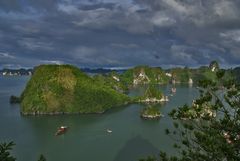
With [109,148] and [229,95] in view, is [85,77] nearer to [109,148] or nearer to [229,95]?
[109,148]

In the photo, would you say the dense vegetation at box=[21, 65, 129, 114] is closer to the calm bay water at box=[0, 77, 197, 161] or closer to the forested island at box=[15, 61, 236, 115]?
the forested island at box=[15, 61, 236, 115]

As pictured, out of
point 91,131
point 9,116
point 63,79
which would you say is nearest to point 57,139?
point 91,131

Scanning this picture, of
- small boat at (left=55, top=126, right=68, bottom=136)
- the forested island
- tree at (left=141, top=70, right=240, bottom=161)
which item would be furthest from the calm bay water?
tree at (left=141, top=70, right=240, bottom=161)

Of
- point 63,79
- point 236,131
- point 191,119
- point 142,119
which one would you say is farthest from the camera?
→ point 63,79

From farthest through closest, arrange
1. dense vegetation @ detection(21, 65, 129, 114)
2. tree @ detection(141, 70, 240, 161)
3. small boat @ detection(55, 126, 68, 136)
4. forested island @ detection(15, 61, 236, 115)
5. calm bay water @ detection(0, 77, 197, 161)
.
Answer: dense vegetation @ detection(21, 65, 129, 114), forested island @ detection(15, 61, 236, 115), small boat @ detection(55, 126, 68, 136), calm bay water @ detection(0, 77, 197, 161), tree @ detection(141, 70, 240, 161)

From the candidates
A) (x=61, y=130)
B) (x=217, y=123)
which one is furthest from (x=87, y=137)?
(x=217, y=123)

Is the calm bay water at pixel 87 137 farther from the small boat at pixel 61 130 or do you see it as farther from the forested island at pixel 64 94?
the forested island at pixel 64 94

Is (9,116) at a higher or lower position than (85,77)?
lower
